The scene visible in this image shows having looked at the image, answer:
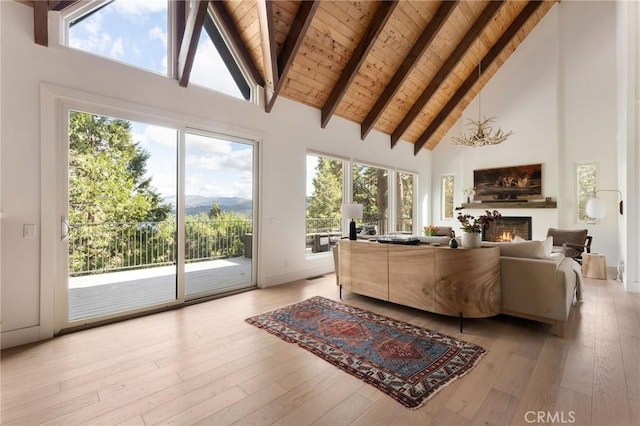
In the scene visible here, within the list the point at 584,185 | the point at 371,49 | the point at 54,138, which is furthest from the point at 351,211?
the point at 584,185

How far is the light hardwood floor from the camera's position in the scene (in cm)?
176

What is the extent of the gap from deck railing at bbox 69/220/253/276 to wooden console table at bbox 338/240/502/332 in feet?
7.49

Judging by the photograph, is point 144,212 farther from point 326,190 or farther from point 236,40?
point 326,190

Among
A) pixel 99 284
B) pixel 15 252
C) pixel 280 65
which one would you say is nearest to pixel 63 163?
pixel 15 252

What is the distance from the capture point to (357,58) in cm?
490

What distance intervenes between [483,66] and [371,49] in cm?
366

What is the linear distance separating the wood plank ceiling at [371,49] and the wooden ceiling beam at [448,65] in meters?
0.02

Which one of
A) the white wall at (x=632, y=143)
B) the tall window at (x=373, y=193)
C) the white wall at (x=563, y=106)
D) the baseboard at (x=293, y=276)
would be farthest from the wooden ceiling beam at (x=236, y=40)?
the white wall at (x=563, y=106)

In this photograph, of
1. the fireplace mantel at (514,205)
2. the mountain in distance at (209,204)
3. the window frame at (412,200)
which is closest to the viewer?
the mountain in distance at (209,204)

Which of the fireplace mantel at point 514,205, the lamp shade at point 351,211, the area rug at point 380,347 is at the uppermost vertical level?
the fireplace mantel at point 514,205

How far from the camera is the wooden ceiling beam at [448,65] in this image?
17.5 ft

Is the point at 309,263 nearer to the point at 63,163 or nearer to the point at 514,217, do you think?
the point at 63,163

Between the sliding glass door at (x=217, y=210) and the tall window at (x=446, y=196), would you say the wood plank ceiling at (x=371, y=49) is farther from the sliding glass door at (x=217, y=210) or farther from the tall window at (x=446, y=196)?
the tall window at (x=446, y=196)

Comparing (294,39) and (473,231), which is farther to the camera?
(294,39)
